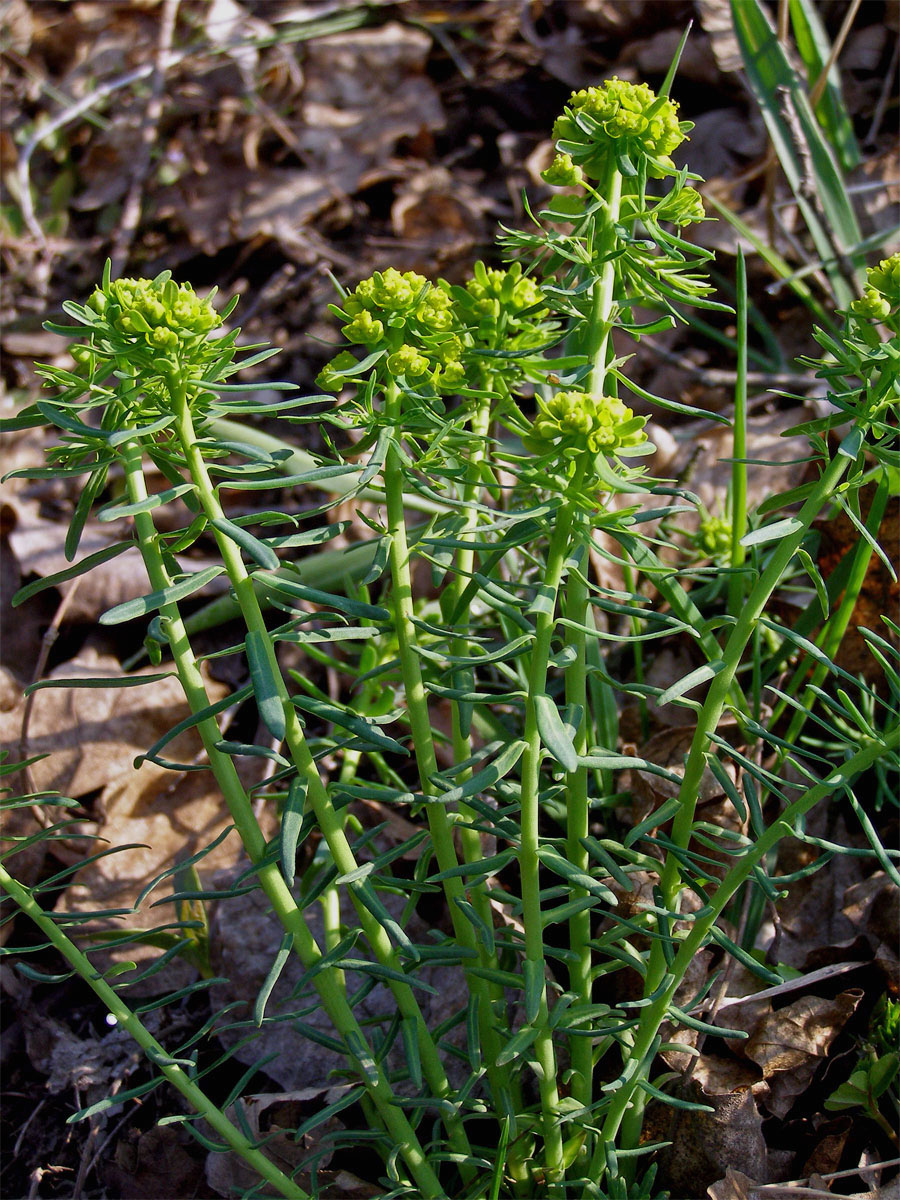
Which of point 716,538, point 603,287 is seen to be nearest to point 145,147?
point 716,538

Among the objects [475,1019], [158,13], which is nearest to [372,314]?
[475,1019]

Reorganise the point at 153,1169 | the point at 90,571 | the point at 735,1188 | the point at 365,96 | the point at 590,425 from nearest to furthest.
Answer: the point at 590,425 → the point at 735,1188 → the point at 153,1169 → the point at 90,571 → the point at 365,96

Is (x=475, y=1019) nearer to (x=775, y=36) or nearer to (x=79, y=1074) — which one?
(x=79, y=1074)

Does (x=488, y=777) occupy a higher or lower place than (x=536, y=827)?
higher

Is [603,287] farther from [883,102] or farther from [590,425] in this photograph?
[883,102]

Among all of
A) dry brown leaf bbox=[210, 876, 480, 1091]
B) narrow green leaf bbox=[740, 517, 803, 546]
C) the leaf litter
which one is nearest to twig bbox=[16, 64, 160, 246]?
the leaf litter

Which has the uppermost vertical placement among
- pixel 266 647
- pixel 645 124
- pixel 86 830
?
pixel 645 124
